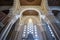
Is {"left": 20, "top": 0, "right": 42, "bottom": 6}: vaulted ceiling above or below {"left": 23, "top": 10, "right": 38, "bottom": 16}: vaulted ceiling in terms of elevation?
above

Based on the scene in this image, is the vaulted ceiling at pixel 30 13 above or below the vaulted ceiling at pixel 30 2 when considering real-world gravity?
below

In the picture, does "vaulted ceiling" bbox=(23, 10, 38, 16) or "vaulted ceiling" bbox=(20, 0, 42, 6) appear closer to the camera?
"vaulted ceiling" bbox=(20, 0, 42, 6)

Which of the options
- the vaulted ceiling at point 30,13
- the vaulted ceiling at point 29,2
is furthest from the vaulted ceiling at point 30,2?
the vaulted ceiling at point 30,13

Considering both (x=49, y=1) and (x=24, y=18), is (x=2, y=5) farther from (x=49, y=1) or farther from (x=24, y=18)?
(x=49, y=1)

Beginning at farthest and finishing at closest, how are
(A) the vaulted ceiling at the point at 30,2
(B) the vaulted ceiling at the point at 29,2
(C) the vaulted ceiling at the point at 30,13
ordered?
(C) the vaulted ceiling at the point at 30,13
(A) the vaulted ceiling at the point at 30,2
(B) the vaulted ceiling at the point at 29,2

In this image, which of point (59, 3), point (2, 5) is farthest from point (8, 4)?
point (59, 3)

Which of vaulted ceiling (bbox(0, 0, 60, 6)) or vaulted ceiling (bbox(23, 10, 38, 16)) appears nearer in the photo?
vaulted ceiling (bbox(0, 0, 60, 6))

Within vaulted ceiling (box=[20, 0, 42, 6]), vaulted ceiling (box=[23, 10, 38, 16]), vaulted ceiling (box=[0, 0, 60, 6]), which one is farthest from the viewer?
vaulted ceiling (box=[23, 10, 38, 16])

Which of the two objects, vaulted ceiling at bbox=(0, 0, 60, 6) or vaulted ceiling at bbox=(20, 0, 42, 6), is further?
vaulted ceiling at bbox=(20, 0, 42, 6)

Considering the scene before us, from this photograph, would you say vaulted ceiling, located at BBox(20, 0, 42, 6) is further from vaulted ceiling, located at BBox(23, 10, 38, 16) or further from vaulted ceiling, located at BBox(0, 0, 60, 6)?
vaulted ceiling, located at BBox(23, 10, 38, 16)

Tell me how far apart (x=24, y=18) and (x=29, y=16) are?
0.77 metres

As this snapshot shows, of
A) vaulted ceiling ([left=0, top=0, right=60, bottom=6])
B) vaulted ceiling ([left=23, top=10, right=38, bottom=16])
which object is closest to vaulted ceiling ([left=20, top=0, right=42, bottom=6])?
vaulted ceiling ([left=0, top=0, right=60, bottom=6])

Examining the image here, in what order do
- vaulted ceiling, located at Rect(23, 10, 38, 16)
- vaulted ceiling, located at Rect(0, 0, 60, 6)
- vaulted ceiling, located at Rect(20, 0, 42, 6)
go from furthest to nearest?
vaulted ceiling, located at Rect(23, 10, 38, 16) → vaulted ceiling, located at Rect(20, 0, 42, 6) → vaulted ceiling, located at Rect(0, 0, 60, 6)

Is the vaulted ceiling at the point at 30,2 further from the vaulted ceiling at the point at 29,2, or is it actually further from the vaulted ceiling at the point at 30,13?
the vaulted ceiling at the point at 30,13
